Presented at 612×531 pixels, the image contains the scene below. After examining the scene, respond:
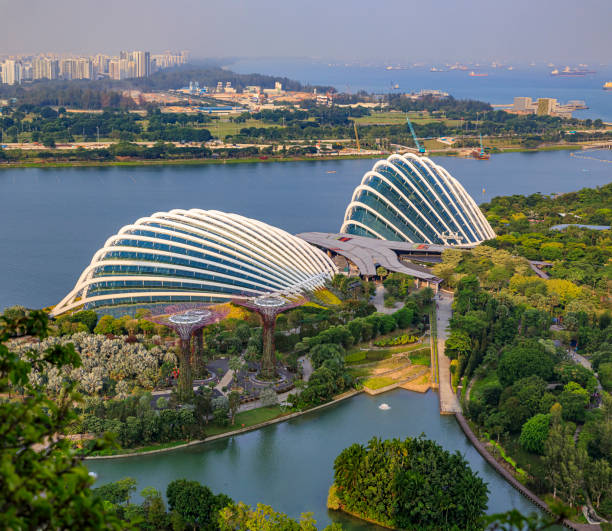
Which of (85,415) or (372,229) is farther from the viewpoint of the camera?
(372,229)

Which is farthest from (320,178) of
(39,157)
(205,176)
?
(39,157)

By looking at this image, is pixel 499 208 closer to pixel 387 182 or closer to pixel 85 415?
pixel 387 182

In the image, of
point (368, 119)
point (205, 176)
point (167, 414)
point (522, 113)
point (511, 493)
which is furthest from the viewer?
point (522, 113)

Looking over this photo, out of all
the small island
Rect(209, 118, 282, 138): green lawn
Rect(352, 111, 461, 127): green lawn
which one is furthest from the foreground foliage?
Rect(352, 111, 461, 127): green lawn

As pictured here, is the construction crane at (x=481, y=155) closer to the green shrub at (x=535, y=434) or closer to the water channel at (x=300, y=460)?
the water channel at (x=300, y=460)

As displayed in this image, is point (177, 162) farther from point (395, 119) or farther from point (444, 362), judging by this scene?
point (444, 362)
